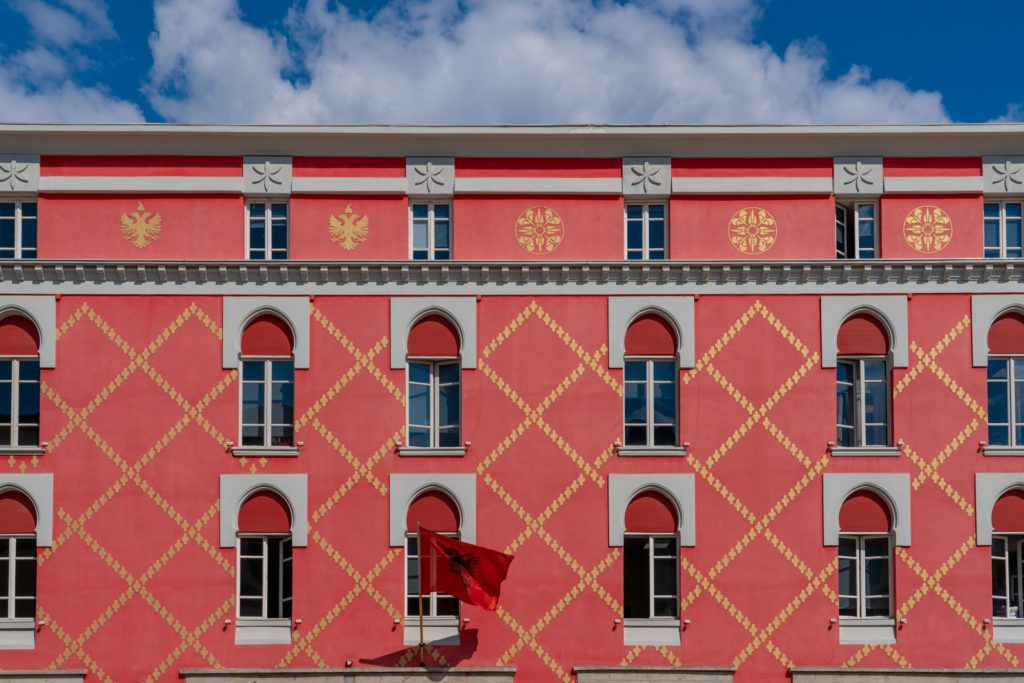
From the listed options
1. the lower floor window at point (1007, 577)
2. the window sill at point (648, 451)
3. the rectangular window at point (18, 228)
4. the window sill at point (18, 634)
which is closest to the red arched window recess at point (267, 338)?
the rectangular window at point (18, 228)

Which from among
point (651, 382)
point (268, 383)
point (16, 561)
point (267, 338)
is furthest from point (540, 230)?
point (16, 561)

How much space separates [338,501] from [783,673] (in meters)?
10.8

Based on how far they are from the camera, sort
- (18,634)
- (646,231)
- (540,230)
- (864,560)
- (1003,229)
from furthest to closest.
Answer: (646,231), (1003,229), (540,230), (864,560), (18,634)

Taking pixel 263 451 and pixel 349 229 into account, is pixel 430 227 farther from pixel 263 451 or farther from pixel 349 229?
pixel 263 451

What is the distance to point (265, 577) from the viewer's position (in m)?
24.2

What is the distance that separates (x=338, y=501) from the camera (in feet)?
79.2

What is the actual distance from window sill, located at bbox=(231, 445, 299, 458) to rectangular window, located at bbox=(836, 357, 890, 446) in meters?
12.7

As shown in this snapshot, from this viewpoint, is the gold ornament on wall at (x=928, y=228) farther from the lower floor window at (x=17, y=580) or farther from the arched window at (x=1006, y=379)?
the lower floor window at (x=17, y=580)

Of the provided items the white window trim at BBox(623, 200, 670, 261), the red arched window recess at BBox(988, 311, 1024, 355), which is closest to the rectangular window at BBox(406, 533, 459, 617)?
the white window trim at BBox(623, 200, 670, 261)

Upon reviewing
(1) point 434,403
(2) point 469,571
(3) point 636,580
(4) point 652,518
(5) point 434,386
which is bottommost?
(3) point 636,580

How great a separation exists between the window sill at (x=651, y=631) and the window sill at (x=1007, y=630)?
23.9 ft

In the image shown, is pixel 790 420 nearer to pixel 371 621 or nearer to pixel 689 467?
pixel 689 467

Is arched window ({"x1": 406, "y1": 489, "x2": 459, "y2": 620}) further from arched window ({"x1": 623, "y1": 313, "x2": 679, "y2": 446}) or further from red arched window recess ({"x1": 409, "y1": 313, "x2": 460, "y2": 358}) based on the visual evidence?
arched window ({"x1": 623, "y1": 313, "x2": 679, "y2": 446})

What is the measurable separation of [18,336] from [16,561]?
5.16 m
